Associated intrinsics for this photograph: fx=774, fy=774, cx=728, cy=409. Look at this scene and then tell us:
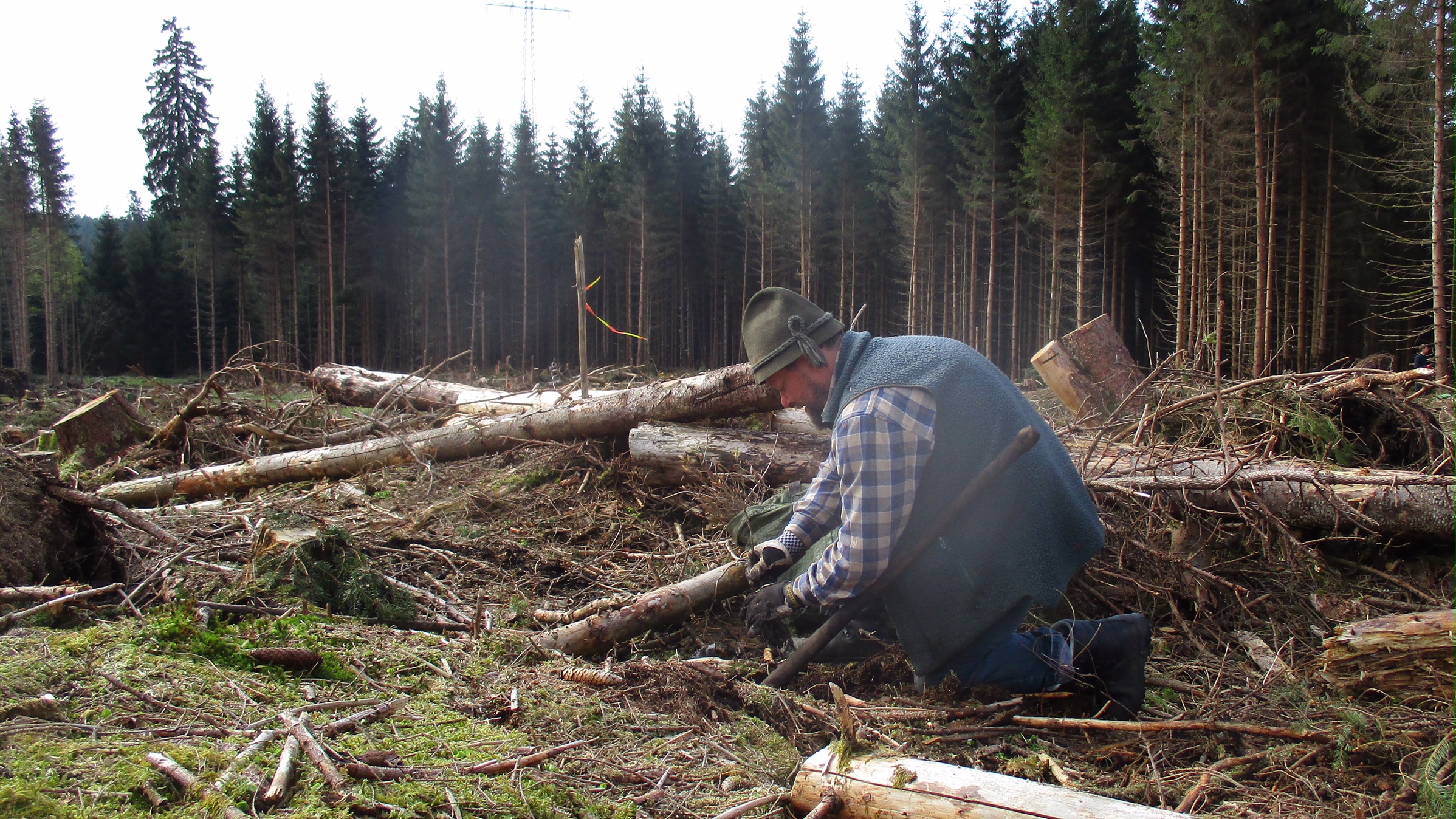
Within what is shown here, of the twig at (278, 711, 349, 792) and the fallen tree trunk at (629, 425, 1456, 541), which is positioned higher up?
the fallen tree trunk at (629, 425, 1456, 541)

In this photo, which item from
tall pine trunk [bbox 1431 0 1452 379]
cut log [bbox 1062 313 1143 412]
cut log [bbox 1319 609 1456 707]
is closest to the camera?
cut log [bbox 1319 609 1456 707]

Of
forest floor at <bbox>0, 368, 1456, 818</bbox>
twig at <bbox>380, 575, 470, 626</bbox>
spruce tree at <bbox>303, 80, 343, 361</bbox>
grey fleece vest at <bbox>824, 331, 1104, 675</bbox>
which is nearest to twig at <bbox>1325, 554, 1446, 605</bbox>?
forest floor at <bbox>0, 368, 1456, 818</bbox>

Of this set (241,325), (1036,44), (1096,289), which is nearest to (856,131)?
(1036,44)

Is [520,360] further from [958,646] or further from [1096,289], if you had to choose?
[958,646]

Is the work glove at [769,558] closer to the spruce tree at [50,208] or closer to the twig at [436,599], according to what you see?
the twig at [436,599]

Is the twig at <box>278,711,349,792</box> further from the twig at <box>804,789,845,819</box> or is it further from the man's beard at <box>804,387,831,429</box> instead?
the man's beard at <box>804,387,831,429</box>

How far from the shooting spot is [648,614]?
3.95 meters

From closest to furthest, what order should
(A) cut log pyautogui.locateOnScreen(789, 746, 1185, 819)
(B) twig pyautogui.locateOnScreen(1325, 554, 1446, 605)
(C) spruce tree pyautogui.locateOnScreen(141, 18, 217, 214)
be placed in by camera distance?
1. (A) cut log pyautogui.locateOnScreen(789, 746, 1185, 819)
2. (B) twig pyautogui.locateOnScreen(1325, 554, 1446, 605)
3. (C) spruce tree pyautogui.locateOnScreen(141, 18, 217, 214)

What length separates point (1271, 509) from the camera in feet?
14.6

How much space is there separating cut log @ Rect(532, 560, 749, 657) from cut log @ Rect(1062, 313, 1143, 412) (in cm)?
417

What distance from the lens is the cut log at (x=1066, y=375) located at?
6859 millimetres

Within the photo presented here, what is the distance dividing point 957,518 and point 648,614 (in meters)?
1.74

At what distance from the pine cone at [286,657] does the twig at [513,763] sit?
38.6 inches

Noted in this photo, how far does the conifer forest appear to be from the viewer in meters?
19.0
